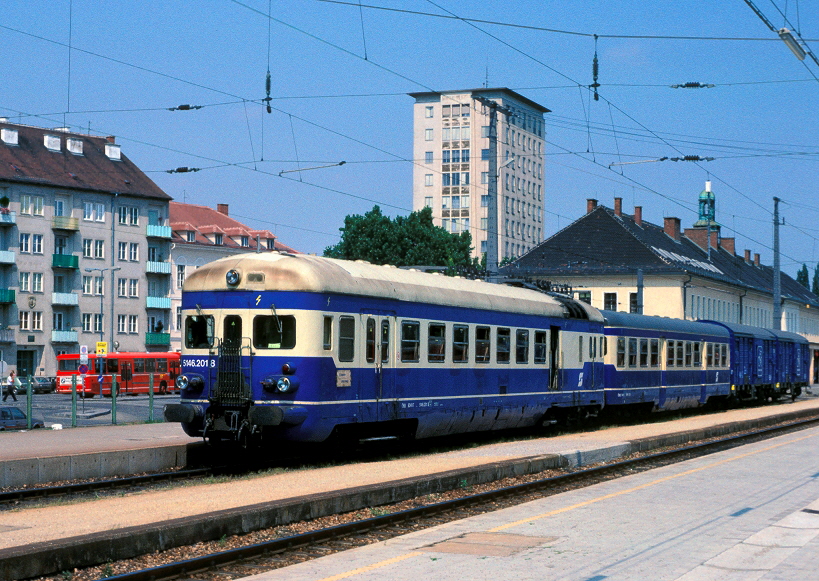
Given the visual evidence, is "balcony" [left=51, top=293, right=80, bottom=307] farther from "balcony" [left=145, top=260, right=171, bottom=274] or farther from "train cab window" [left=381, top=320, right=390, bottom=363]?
"train cab window" [left=381, top=320, right=390, bottom=363]

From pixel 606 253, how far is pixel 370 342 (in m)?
65.3

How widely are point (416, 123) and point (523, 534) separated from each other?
133019 mm

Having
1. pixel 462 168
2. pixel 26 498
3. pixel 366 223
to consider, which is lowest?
pixel 26 498

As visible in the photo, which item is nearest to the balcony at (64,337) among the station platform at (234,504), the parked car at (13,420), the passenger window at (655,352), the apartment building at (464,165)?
the parked car at (13,420)

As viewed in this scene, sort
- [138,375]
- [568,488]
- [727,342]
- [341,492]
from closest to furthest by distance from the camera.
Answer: [341,492] < [568,488] < [727,342] < [138,375]

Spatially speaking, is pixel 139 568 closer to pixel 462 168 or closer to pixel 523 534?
pixel 523 534

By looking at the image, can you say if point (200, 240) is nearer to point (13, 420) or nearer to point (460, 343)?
point (13, 420)

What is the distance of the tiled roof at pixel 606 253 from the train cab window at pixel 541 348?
55.1 metres

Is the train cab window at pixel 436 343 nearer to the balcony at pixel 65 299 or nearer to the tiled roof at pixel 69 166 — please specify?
the tiled roof at pixel 69 166

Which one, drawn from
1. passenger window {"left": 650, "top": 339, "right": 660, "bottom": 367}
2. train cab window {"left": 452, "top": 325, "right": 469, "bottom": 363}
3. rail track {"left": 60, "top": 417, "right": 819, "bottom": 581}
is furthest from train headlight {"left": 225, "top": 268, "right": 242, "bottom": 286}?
passenger window {"left": 650, "top": 339, "right": 660, "bottom": 367}

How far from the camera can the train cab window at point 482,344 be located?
2325 cm

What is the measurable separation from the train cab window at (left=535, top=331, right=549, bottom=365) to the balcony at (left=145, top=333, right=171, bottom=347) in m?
67.4

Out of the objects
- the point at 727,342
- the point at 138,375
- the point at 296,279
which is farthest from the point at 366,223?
the point at 296,279

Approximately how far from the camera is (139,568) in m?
10.2
